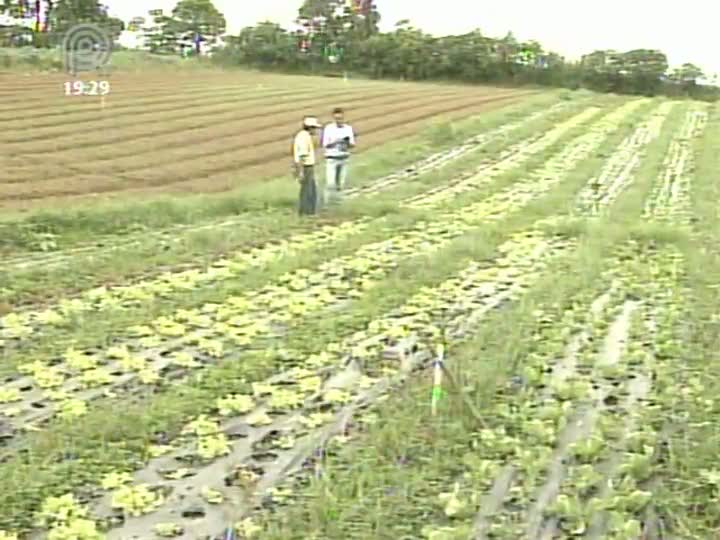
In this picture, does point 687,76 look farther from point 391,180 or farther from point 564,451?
point 564,451

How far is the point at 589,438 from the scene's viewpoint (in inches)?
188

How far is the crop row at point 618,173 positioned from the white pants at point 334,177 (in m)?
Result: 2.97

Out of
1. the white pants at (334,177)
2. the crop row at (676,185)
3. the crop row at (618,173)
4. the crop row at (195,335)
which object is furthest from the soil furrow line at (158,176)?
the crop row at (676,185)

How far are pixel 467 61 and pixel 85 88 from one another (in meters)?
23.4

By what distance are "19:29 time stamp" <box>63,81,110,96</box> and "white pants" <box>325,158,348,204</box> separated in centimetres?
1220

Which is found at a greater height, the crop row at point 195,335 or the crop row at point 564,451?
the crop row at point 564,451

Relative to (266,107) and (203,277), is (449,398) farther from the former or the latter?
(266,107)

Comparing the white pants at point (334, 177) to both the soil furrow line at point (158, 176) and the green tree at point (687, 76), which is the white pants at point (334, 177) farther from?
the green tree at point (687, 76)

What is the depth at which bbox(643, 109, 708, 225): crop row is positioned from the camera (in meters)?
12.9

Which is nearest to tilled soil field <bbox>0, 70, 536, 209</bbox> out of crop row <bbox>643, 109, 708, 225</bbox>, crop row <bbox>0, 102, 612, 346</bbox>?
crop row <bbox>0, 102, 612, 346</bbox>

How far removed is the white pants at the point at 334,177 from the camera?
12250mm

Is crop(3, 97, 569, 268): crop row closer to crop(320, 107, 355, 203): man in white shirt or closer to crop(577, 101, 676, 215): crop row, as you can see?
crop(320, 107, 355, 203): man in white shirt

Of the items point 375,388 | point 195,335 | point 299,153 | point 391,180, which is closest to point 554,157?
point 391,180

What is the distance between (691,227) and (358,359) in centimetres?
689
